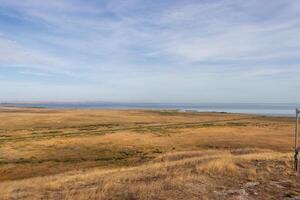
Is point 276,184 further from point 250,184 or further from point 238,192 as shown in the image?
point 238,192

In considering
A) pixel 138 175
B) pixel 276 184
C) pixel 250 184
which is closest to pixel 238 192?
pixel 250 184

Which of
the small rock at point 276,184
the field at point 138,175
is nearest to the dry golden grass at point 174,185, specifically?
the field at point 138,175

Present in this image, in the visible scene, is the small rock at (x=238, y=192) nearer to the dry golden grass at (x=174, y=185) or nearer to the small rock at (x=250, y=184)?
the dry golden grass at (x=174, y=185)

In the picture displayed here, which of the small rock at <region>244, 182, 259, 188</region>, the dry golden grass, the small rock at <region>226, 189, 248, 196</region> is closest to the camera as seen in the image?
the dry golden grass

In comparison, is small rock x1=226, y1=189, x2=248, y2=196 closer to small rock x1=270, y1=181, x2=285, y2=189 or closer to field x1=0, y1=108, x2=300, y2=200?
field x1=0, y1=108, x2=300, y2=200

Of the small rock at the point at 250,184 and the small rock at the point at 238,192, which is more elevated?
the small rock at the point at 250,184

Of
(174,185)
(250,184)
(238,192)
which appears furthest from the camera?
(250,184)

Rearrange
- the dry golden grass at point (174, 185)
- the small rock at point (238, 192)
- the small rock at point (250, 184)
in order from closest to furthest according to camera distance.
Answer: the dry golden grass at point (174, 185), the small rock at point (238, 192), the small rock at point (250, 184)

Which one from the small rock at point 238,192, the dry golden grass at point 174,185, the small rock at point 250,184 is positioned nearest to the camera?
the dry golden grass at point 174,185

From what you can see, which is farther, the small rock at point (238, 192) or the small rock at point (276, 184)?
the small rock at point (276, 184)

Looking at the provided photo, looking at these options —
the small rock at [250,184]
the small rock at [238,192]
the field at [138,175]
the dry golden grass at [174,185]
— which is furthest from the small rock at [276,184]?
the small rock at [238,192]

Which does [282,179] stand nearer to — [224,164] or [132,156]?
[224,164]

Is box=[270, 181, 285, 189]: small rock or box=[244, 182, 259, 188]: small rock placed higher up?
box=[270, 181, 285, 189]: small rock

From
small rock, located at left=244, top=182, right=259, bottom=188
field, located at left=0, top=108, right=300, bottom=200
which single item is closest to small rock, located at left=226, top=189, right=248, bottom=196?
field, located at left=0, top=108, right=300, bottom=200
